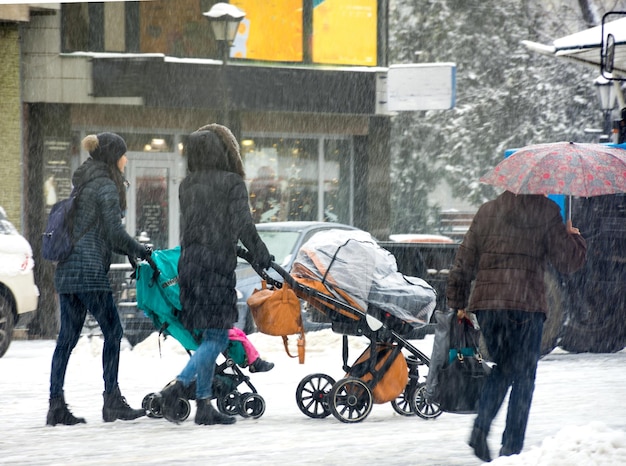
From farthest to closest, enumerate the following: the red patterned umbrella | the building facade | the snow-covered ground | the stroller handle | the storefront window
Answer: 1. the storefront window
2. the building facade
3. the stroller handle
4. the snow-covered ground
5. the red patterned umbrella

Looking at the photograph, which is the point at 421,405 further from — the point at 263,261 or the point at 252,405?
the point at 263,261

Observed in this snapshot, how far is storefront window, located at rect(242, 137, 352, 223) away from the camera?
23125 mm

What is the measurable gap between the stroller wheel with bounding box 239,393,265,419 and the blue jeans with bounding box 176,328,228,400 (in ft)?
1.74

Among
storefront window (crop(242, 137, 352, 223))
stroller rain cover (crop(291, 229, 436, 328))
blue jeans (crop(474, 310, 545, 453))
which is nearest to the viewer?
blue jeans (crop(474, 310, 545, 453))

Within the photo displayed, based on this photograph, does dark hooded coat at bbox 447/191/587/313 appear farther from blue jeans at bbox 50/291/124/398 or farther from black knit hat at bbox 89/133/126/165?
black knit hat at bbox 89/133/126/165

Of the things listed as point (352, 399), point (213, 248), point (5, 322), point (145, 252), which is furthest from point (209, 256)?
point (5, 322)

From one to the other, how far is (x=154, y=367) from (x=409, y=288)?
14.6ft

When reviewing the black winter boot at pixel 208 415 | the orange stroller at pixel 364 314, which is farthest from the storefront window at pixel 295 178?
the black winter boot at pixel 208 415

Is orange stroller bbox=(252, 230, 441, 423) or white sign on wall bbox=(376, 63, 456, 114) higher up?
white sign on wall bbox=(376, 63, 456, 114)

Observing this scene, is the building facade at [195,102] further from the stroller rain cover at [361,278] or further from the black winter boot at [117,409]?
the stroller rain cover at [361,278]

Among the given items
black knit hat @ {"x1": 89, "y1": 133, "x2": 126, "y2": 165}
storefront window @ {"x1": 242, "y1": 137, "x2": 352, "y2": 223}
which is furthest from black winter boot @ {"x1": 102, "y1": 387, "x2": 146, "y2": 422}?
storefront window @ {"x1": 242, "y1": 137, "x2": 352, "y2": 223}

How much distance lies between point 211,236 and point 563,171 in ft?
7.86

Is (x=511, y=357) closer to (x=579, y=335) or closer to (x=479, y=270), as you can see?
(x=479, y=270)

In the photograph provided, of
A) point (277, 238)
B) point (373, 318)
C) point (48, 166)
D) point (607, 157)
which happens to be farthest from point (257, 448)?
point (48, 166)
